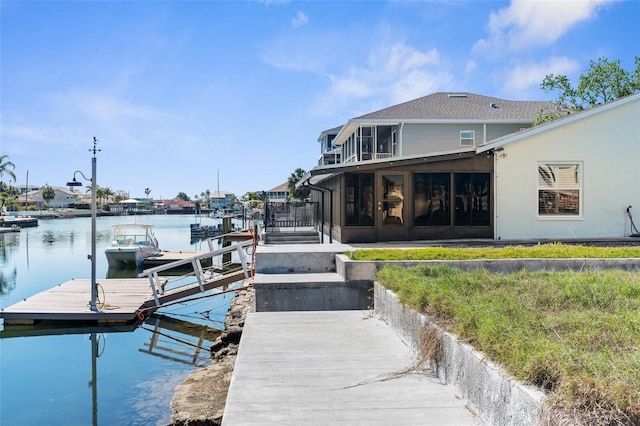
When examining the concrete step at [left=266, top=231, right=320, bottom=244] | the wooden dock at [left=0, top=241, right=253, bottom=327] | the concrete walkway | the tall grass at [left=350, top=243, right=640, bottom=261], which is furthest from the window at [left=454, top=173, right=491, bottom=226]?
the concrete walkway

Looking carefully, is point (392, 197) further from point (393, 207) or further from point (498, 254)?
point (498, 254)

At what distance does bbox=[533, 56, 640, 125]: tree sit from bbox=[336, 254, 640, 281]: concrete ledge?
61.4ft

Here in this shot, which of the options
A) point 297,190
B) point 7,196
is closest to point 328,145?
point 297,190

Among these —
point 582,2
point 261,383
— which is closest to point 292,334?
point 261,383

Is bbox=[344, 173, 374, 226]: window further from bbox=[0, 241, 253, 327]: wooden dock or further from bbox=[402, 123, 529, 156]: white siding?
bbox=[402, 123, 529, 156]: white siding

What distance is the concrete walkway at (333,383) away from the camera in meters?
4.53

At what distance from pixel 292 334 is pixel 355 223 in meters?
7.43

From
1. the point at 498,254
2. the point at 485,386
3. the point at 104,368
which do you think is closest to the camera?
the point at 485,386

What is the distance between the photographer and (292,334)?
7805 mm

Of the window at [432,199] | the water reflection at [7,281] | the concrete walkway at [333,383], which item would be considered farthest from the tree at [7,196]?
the concrete walkway at [333,383]

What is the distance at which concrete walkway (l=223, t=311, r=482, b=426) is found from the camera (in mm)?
4531

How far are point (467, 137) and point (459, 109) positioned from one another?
175 centimetres

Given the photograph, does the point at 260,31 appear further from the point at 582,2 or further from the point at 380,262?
the point at 582,2

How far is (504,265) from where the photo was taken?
1045 cm
